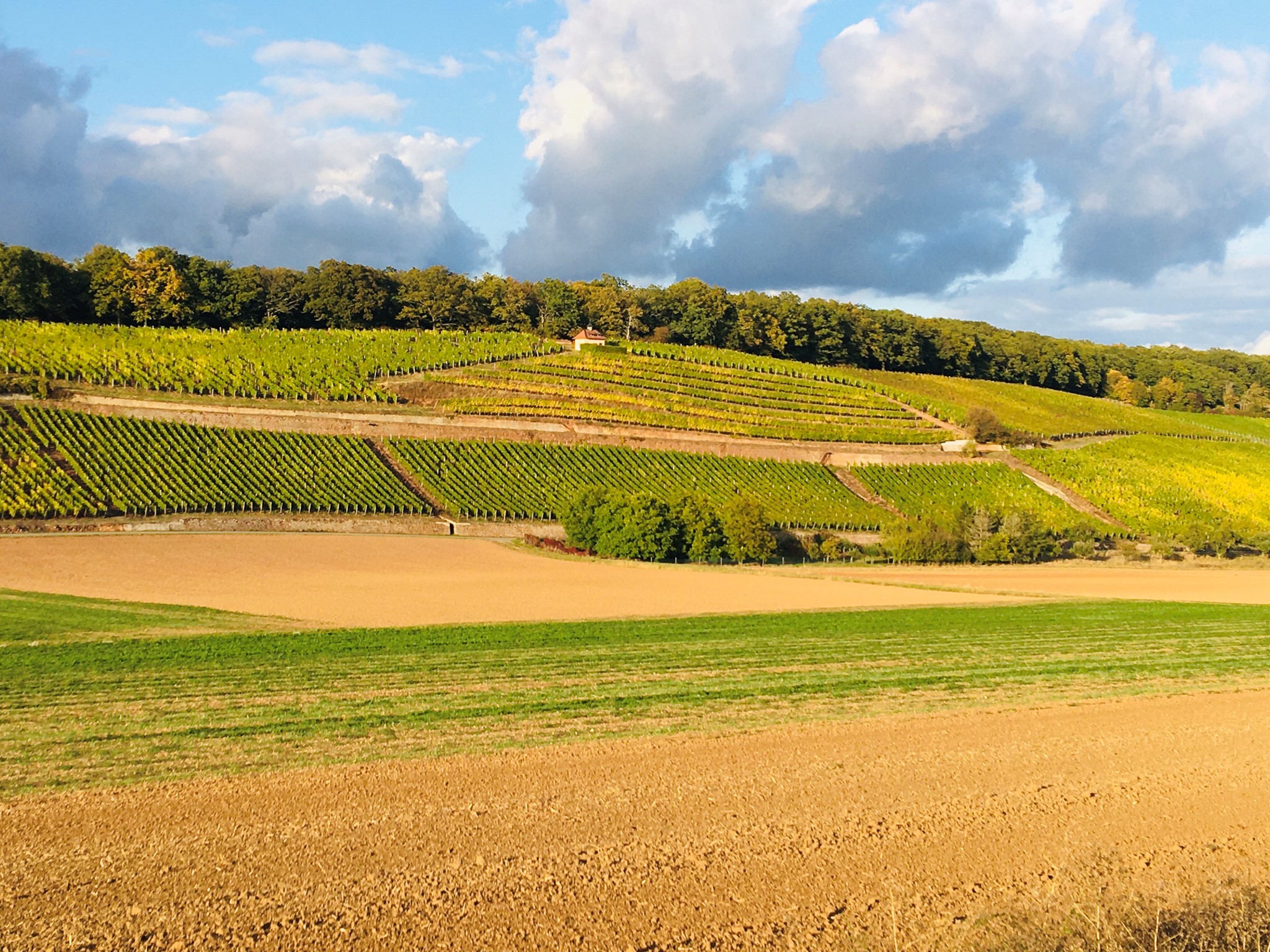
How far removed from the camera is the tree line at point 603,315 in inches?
3912

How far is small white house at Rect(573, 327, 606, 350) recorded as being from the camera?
107 meters

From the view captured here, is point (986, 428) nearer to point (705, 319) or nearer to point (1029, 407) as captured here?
point (1029, 407)

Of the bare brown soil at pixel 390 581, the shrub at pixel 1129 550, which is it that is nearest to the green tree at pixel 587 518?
the bare brown soil at pixel 390 581

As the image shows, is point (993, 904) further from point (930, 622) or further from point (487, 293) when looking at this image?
point (487, 293)

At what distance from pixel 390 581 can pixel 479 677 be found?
751 inches

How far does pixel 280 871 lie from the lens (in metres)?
11.3

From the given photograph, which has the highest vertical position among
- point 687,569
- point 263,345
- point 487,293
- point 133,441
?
point 487,293

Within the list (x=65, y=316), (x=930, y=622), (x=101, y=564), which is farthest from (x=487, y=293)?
(x=930, y=622)

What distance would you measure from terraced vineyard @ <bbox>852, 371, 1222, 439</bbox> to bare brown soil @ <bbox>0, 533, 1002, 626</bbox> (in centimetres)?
6429

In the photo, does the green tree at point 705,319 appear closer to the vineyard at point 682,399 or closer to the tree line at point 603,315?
the tree line at point 603,315

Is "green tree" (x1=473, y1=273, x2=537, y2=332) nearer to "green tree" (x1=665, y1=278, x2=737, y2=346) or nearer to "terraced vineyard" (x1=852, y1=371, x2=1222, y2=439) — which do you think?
"green tree" (x1=665, y1=278, x2=737, y2=346)

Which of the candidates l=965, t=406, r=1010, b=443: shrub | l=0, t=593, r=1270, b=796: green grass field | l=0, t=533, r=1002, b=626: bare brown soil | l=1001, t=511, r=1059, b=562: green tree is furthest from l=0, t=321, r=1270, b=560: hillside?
l=0, t=593, r=1270, b=796: green grass field

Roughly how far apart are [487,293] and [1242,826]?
118m

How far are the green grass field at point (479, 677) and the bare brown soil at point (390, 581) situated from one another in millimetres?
2685
